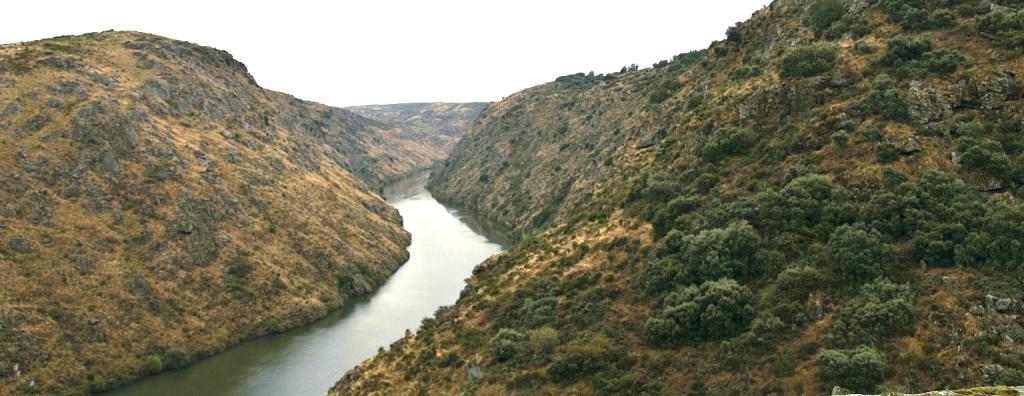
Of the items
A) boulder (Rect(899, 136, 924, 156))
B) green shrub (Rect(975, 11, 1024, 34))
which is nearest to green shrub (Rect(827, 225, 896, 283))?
boulder (Rect(899, 136, 924, 156))

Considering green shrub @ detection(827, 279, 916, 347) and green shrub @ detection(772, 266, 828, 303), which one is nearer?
green shrub @ detection(827, 279, 916, 347)

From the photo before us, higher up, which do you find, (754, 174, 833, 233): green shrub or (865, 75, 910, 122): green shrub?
(865, 75, 910, 122): green shrub

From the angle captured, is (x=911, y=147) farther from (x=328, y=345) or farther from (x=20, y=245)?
A: (x=20, y=245)

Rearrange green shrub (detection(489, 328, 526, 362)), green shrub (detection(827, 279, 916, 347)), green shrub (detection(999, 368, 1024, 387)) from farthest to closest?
green shrub (detection(489, 328, 526, 362)) → green shrub (detection(827, 279, 916, 347)) → green shrub (detection(999, 368, 1024, 387))

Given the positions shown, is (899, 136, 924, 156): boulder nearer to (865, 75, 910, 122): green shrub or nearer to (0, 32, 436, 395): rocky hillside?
(865, 75, 910, 122): green shrub

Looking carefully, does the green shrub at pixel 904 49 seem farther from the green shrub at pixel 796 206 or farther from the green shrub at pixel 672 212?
the green shrub at pixel 672 212

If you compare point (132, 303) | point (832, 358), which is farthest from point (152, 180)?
point (832, 358)
